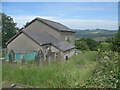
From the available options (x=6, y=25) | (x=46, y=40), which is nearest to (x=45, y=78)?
(x=6, y=25)

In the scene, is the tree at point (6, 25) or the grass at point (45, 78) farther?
the tree at point (6, 25)

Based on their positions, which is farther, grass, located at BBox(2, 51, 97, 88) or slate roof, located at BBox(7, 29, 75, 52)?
slate roof, located at BBox(7, 29, 75, 52)

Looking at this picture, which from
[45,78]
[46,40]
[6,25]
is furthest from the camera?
[46,40]

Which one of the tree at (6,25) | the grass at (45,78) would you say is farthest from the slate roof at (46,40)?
the grass at (45,78)

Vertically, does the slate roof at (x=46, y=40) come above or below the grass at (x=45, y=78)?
above

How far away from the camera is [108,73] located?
212 inches

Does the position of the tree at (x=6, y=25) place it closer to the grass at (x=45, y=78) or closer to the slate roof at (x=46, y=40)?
the slate roof at (x=46, y=40)

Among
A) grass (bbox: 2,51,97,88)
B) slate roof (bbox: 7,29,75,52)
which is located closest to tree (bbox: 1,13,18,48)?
slate roof (bbox: 7,29,75,52)

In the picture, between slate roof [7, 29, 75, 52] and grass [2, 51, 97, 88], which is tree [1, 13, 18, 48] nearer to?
slate roof [7, 29, 75, 52]

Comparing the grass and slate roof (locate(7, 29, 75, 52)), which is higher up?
slate roof (locate(7, 29, 75, 52))

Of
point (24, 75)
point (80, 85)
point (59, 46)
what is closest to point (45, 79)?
point (24, 75)

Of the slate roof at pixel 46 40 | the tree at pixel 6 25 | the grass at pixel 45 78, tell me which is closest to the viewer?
the grass at pixel 45 78

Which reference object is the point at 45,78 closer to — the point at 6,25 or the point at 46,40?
the point at 6,25

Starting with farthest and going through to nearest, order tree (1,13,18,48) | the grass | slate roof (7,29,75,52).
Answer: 1. slate roof (7,29,75,52)
2. tree (1,13,18,48)
3. the grass
